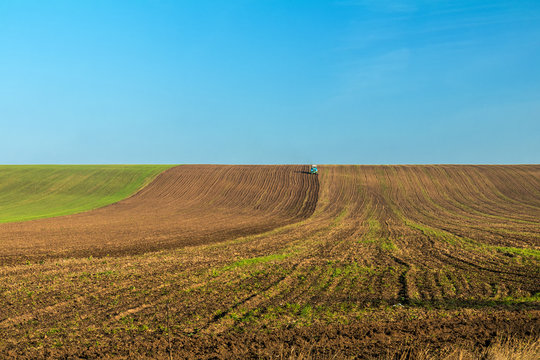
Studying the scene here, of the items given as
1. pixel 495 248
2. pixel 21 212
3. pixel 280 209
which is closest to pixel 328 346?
pixel 495 248

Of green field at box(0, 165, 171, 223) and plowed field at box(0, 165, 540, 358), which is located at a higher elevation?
green field at box(0, 165, 171, 223)

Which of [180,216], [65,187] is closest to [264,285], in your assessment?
[180,216]

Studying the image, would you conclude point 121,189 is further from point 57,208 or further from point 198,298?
point 198,298

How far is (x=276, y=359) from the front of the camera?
795 centimetres

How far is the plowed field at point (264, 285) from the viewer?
9.11 metres

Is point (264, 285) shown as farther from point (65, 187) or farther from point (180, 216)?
point (65, 187)

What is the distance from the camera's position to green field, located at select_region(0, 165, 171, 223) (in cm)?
4872

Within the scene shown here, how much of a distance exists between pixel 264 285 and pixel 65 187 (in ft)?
185

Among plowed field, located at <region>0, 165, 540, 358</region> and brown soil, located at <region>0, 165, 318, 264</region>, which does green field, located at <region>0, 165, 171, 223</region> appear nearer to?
brown soil, located at <region>0, 165, 318, 264</region>

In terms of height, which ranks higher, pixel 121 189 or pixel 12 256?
pixel 121 189

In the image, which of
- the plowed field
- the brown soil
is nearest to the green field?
the brown soil

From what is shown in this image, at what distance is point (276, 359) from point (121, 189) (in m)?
57.0

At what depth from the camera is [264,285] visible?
45.2 ft

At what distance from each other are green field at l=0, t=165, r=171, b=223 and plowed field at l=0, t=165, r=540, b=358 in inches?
503
